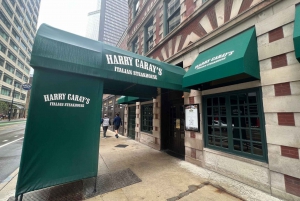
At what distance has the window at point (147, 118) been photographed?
9120mm

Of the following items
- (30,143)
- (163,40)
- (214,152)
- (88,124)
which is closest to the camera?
(30,143)

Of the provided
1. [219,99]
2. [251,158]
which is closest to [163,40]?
[219,99]

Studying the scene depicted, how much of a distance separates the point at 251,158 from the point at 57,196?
197 inches

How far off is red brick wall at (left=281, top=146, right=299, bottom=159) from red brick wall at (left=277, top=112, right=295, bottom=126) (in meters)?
0.53

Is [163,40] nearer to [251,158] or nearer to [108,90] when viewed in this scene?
[108,90]

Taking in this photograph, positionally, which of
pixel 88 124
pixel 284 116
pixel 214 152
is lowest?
pixel 214 152

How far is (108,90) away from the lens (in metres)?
6.57

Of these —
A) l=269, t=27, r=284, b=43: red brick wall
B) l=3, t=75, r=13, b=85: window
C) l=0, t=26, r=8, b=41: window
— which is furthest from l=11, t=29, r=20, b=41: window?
l=269, t=27, r=284, b=43: red brick wall

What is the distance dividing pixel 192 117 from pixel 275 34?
3419 mm

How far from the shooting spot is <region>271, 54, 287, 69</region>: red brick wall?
3373mm

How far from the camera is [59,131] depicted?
10.5ft

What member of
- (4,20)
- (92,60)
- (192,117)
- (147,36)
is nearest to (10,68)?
(4,20)

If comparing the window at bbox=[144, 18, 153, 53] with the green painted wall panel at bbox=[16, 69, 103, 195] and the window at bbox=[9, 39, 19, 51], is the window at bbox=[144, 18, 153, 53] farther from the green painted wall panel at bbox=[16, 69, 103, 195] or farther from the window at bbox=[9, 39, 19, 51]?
the window at bbox=[9, 39, 19, 51]

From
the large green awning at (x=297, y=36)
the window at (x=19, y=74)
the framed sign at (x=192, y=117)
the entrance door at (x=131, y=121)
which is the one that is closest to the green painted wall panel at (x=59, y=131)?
the framed sign at (x=192, y=117)
